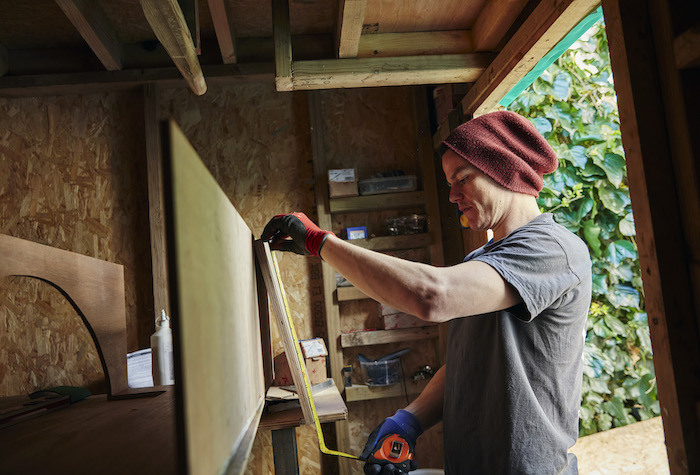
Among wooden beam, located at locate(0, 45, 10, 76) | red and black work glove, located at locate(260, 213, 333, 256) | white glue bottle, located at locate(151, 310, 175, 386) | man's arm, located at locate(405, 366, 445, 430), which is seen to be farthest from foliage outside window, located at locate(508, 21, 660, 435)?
wooden beam, located at locate(0, 45, 10, 76)

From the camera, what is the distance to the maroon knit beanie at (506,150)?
153 cm

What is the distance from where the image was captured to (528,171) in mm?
1545

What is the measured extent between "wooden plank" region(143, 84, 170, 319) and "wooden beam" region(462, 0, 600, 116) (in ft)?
6.56

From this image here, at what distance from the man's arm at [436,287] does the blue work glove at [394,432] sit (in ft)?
2.44

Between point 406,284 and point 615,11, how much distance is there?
2.86ft

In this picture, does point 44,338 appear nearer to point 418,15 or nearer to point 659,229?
point 418,15

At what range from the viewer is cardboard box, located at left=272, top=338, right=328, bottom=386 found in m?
2.75

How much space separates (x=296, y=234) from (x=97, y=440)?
76 cm

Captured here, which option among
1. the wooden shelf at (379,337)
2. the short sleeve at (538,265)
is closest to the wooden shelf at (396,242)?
the wooden shelf at (379,337)

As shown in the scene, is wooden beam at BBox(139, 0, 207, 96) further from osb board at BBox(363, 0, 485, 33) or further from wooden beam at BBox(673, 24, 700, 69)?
wooden beam at BBox(673, 24, 700, 69)

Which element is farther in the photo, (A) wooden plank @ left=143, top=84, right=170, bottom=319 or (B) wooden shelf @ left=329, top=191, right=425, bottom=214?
(B) wooden shelf @ left=329, top=191, right=425, bottom=214

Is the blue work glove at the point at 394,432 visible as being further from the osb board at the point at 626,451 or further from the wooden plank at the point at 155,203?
the wooden plank at the point at 155,203

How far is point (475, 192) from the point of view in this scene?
1.57 m

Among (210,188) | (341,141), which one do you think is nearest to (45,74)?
(341,141)
